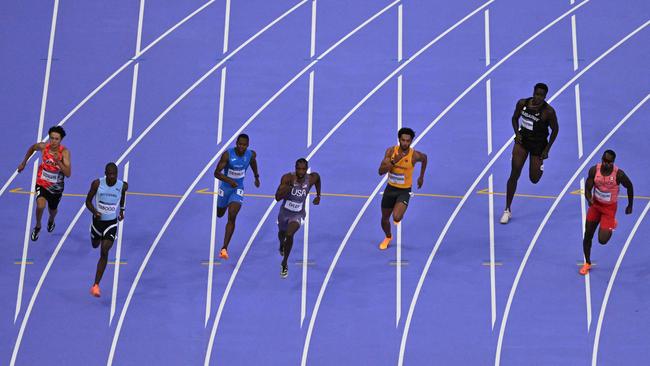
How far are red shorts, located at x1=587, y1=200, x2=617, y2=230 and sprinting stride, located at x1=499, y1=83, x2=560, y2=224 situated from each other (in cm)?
95

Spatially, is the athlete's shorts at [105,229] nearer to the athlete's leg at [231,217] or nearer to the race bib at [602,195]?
the athlete's leg at [231,217]

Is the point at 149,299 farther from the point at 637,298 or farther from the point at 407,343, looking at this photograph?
the point at 637,298

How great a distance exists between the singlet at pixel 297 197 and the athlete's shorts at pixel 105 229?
7.36 feet

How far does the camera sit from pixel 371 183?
709 inches

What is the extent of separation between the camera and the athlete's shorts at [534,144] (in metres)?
16.9

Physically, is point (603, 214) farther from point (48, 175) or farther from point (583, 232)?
point (48, 175)

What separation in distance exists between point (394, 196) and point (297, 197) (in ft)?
4.62

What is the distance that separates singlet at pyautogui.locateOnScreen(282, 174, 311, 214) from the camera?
52.9ft

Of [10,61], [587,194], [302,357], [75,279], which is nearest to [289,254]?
[302,357]

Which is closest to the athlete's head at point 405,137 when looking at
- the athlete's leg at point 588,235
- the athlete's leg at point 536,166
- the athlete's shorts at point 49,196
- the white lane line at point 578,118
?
the athlete's leg at point 536,166

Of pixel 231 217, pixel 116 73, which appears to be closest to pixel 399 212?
pixel 231 217

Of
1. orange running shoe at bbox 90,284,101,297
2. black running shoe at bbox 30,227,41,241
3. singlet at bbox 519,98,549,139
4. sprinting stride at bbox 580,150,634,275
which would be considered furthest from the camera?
black running shoe at bbox 30,227,41,241

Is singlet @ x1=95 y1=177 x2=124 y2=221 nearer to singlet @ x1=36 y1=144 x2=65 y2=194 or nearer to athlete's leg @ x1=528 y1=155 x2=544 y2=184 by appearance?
singlet @ x1=36 y1=144 x2=65 y2=194

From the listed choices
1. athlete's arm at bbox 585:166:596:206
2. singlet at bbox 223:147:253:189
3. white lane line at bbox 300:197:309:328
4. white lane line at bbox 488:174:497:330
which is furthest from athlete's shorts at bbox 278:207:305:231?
athlete's arm at bbox 585:166:596:206
